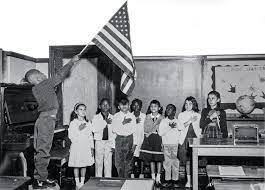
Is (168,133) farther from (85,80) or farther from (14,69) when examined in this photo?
(14,69)

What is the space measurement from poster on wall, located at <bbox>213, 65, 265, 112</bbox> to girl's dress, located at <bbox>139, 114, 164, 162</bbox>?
6.31 ft

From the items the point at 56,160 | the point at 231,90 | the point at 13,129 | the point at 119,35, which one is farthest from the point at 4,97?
the point at 231,90

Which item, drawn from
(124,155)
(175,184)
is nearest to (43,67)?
(124,155)

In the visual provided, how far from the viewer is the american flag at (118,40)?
5.34 metres

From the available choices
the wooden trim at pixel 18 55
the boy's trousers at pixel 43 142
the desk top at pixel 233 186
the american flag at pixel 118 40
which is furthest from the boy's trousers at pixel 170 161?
the wooden trim at pixel 18 55

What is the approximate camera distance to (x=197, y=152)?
514 cm

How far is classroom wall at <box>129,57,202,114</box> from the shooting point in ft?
25.2

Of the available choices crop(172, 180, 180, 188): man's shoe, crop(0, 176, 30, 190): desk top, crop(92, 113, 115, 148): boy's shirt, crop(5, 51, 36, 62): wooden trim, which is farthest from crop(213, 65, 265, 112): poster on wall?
crop(0, 176, 30, 190): desk top

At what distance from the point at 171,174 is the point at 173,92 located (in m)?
1.97

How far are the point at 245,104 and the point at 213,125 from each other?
127 centimetres

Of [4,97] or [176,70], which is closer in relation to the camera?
[4,97]

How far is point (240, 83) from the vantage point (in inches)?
297

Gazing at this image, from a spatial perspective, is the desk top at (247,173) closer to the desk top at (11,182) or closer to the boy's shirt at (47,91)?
the desk top at (11,182)

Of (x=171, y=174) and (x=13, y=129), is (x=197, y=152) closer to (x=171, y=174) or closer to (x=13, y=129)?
(x=171, y=174)
